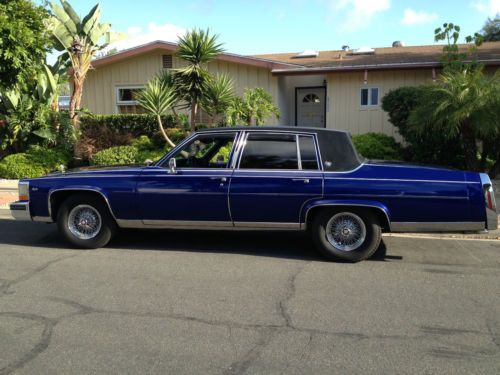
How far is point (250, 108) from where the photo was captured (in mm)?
12352

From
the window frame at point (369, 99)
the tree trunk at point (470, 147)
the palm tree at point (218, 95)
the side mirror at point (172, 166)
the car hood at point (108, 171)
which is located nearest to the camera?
the side mirror at point (172, 166)

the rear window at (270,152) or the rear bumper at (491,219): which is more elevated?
the rear window at (270,152)

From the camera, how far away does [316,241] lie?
19.4 feet

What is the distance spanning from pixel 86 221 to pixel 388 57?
1213cm

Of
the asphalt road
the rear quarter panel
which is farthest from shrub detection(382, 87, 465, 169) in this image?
the rear quarter panel

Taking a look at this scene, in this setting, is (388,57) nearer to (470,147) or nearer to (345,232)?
(470,147)

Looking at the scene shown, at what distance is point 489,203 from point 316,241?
205cm

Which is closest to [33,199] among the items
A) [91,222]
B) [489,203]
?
[91,222]

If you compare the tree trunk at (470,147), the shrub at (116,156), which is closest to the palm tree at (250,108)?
the shrub at (116,156)

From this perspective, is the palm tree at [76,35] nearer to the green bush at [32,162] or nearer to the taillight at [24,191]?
the green bush at [32,162]

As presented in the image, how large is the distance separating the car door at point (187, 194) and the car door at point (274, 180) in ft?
0.56

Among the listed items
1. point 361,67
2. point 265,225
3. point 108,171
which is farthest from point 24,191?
point 361,67

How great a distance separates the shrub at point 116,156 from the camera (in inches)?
510

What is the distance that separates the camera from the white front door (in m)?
17.0
